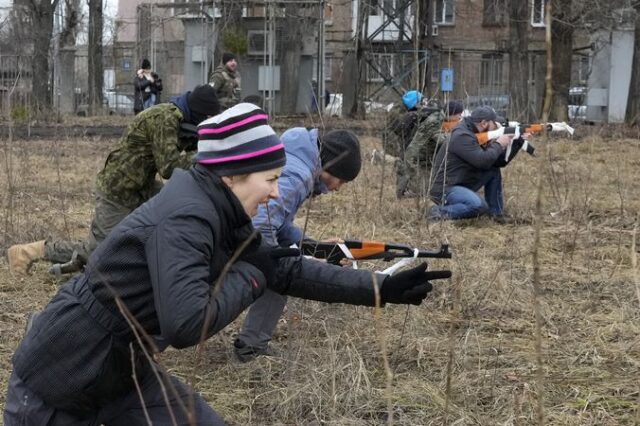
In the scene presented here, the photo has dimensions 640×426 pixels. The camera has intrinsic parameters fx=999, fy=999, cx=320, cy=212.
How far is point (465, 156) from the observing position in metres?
8.78

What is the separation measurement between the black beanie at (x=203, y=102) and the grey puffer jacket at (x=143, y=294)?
2.93m

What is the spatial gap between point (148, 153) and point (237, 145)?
310 centimetres

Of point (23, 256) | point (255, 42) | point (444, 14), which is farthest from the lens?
point (444, 14)

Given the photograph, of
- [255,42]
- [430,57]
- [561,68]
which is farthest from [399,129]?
[255,42]

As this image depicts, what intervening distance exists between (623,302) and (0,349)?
3238mm

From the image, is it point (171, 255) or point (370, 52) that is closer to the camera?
point (171, 255)

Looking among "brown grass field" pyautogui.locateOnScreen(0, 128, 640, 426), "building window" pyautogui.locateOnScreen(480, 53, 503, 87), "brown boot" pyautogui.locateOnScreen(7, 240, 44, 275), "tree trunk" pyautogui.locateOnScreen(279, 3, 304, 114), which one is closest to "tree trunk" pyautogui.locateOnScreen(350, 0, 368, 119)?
"tree trunk" pyautogui.locateOnScreen(279, 3, 304, 114)

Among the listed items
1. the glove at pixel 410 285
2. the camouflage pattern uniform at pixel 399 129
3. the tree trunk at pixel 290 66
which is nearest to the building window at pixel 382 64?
the tree trunk at pixel 290 66

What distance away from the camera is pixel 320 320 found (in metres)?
4.83

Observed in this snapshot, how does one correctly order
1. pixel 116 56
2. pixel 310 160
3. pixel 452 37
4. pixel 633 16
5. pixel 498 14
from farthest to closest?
pixel 452 37
pixel 116 56
pixel 498 14
pixel 633 16
pixel 310 160

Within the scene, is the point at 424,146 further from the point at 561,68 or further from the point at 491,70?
the point at 491,70

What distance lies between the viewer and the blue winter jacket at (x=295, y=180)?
4.13m

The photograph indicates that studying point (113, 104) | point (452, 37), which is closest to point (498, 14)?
point (113, 104)

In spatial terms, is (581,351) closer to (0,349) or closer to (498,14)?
(0,349)
